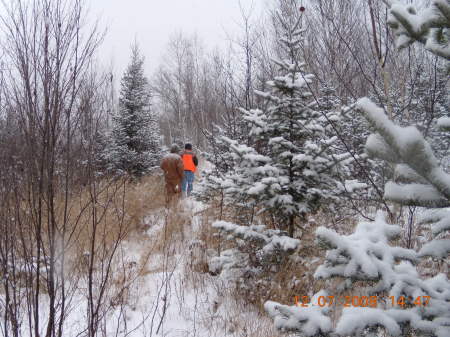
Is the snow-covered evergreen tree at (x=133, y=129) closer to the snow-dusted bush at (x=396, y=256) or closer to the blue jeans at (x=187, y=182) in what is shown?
the blue jeans at (x=187, y=182)

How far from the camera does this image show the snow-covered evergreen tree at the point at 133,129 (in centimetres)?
1068

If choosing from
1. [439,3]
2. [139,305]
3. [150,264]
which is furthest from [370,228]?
[150,264]

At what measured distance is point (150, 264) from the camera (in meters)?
4.12

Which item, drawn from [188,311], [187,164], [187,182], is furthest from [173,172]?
Answer: [188,311]

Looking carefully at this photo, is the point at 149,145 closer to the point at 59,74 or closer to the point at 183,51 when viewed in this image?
the point at 59,74

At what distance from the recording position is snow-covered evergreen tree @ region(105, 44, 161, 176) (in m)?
10.7

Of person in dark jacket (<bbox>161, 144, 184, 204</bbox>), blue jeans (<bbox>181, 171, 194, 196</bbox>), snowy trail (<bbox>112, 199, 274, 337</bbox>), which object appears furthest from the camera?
blue jeans (<bbox>181, 171, 194, 196</bbox>)

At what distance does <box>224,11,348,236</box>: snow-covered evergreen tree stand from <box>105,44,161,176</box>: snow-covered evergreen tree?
25.6 feet

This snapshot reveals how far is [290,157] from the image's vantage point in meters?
3.27

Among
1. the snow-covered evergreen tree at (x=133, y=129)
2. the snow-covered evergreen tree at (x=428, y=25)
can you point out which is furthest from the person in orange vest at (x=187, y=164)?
the snow-covered evergreen tree at (x=428, y=25)

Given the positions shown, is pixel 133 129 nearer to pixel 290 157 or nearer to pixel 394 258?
pixel 290 157

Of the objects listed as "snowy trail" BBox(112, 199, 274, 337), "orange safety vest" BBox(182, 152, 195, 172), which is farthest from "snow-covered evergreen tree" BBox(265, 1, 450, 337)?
"orange safety vest" BBox(182, 152, 195, 172)

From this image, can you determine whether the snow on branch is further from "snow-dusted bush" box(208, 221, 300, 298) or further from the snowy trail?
"snow-dusted bush" box(208, 221, 300, 298)

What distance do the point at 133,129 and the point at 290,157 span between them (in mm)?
8879
